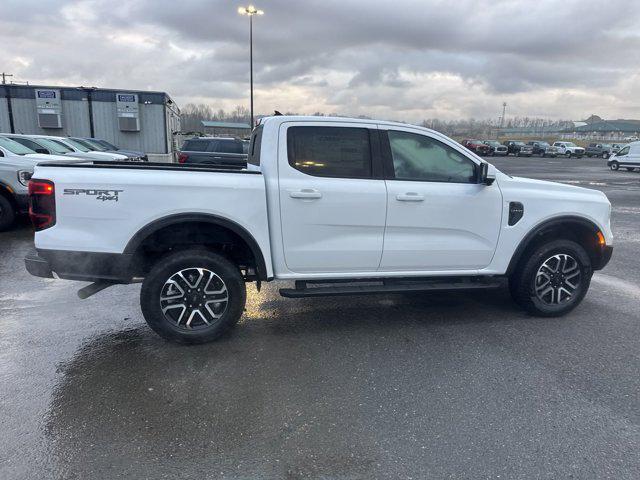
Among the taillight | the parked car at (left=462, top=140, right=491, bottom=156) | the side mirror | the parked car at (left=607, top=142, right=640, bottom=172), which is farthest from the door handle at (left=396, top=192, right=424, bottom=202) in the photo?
the parked car at (left=462, top=140, right=491, bottom=156)

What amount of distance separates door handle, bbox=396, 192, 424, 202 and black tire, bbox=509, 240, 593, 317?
4.73 feet

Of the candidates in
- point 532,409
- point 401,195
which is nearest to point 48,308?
point 401,195

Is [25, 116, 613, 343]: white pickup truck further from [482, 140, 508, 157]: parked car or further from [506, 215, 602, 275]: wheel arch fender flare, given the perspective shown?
[482, 140, 508, 157]: parked car

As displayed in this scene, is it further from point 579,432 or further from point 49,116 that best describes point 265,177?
point 49,116

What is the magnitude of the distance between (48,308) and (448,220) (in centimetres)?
431

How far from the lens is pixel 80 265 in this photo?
3.69 meters

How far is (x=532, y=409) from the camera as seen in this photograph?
3.12 meters

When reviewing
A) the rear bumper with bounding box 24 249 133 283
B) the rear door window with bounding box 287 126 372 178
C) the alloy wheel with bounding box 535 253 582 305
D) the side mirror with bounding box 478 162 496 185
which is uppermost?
the rear door window with bounding box 287 126 372 178

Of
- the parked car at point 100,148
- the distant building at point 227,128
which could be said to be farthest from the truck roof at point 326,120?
the distant building at point 227,128

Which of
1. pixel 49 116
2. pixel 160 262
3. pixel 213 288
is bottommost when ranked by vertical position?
pixel 213 288

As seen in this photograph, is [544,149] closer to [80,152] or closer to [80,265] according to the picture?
[80,152]

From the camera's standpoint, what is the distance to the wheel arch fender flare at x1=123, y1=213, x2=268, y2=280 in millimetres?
3686

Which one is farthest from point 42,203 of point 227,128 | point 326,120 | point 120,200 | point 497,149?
point 227,128

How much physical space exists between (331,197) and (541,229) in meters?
2.22
